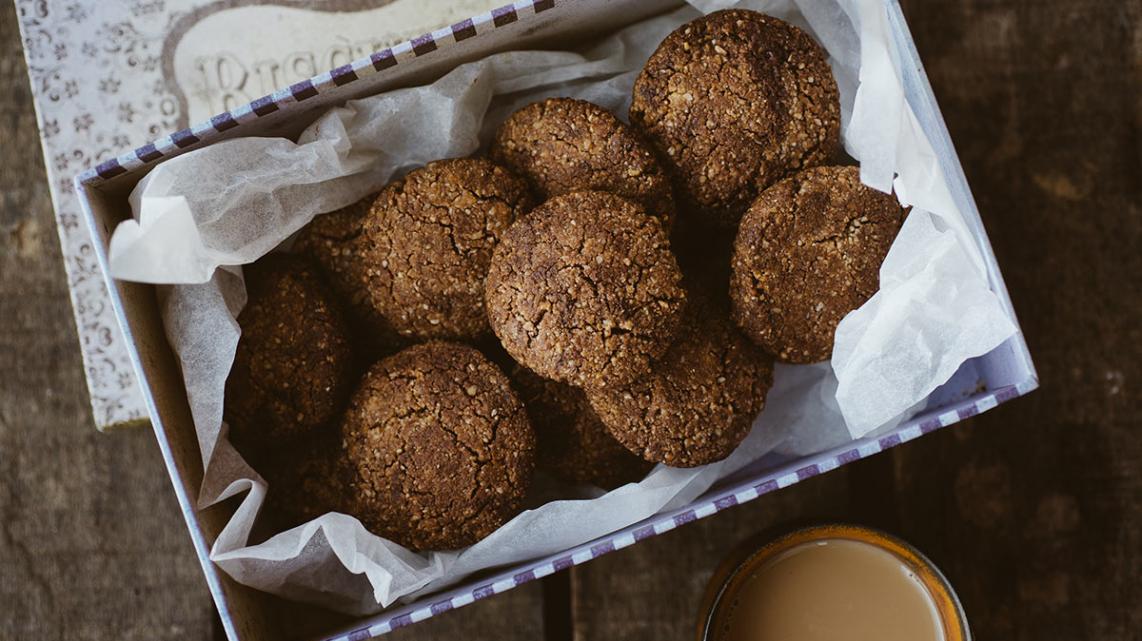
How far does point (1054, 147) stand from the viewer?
1.21 m

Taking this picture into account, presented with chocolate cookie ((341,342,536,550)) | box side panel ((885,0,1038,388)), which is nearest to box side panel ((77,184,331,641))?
chocolate cookie ((341,342,536,550))

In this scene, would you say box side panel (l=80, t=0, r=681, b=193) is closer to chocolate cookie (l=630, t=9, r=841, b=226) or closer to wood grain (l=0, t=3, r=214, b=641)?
chocolate cookie (l=630, t=9, r=841, b=226)

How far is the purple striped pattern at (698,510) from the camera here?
2.83ft

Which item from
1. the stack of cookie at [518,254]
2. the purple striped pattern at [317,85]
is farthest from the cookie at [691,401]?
the purple striped pattern at [317,85]

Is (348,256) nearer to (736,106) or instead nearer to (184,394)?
(184,394)

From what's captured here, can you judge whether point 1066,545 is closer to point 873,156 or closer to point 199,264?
point 873,156

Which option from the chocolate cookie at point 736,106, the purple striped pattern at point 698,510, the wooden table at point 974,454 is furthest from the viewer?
the wooden table at point 974,454

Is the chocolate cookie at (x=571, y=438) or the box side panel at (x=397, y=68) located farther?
the chocolate cookie at (x=571, y=438)

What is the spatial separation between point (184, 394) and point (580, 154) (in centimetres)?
46

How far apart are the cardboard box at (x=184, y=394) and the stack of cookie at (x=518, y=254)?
0.08 meters

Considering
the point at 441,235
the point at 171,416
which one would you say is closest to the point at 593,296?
the point at 441,235

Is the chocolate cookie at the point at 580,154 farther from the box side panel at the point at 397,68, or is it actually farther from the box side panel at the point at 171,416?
the box side panel at the point at 171,416

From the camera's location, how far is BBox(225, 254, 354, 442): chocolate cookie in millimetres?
972

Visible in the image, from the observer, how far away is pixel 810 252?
38.0 inches
